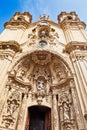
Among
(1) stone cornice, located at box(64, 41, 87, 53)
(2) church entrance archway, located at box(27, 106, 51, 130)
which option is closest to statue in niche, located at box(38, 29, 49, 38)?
(1) stone cornice, located at box(64, 41, 87, 53)

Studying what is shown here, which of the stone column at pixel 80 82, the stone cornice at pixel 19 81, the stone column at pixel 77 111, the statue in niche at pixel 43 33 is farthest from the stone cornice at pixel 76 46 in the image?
the stone cornice at pixel 19 81

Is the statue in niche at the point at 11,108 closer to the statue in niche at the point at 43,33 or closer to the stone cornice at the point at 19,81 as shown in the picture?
the stone cornice at the point at 19,81

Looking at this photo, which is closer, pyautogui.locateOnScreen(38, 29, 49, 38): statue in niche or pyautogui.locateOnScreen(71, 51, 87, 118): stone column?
pyautogui.locateOnScreen(71, 51, 87, 118): stone column

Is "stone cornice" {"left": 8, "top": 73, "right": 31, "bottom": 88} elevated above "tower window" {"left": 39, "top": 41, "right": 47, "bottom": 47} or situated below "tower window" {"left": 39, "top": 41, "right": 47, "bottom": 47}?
below

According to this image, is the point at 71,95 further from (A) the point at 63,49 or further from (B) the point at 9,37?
(B) the point at 9,37

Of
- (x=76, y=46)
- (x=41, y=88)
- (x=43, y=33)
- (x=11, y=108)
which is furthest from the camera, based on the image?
(x=43, y=33)

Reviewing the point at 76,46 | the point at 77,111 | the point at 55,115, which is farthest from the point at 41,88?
the point at 76,46

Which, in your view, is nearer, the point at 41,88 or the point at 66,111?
the point at 66,111

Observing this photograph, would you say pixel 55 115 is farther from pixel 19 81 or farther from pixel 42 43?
pixel 42 43

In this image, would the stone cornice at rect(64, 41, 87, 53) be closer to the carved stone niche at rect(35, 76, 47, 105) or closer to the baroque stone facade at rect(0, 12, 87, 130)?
the baroque stone facade at rect(0, 12, 87, 130)

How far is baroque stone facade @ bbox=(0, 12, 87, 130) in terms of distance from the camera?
800 centimetres

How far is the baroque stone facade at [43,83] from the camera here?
800 cm

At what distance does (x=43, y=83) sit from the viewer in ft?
36.9

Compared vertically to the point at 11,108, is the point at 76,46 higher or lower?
higher
